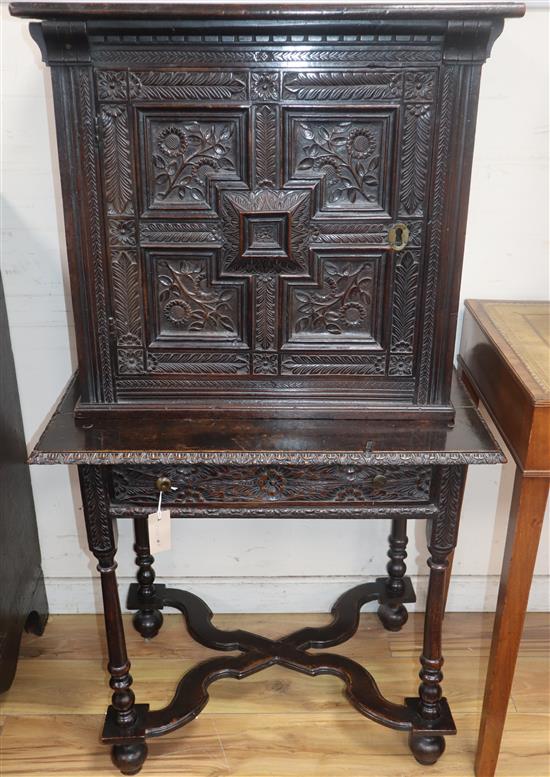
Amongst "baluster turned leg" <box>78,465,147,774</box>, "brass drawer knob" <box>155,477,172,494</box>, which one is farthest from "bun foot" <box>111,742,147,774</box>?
"brass drawer knob" <box>155,477,172,494</box>

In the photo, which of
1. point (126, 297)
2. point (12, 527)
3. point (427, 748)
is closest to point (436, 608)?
point (427, 748)

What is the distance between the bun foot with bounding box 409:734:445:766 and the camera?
180 centimetres

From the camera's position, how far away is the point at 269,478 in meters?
1.55

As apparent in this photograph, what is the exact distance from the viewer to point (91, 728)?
1.93m

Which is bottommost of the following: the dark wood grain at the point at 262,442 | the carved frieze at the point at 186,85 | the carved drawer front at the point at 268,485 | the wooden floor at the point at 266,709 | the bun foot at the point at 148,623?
the wooden floor at the point at 266,709

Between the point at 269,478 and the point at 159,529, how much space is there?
0.25 metres

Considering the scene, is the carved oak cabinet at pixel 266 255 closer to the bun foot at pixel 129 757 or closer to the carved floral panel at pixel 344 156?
the carved floral panel at pixel 344 156

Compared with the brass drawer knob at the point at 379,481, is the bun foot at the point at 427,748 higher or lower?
lower

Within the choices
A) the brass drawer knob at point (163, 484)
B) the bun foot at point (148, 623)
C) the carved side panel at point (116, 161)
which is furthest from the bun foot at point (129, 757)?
the carved side panel at point (116, 161)

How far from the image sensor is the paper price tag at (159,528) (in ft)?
5.10

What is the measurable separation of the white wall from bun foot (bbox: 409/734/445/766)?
552 millimetres

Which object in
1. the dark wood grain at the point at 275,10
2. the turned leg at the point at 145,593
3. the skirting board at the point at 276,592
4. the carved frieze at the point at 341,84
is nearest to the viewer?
the dark wood grain at the point at 275,10

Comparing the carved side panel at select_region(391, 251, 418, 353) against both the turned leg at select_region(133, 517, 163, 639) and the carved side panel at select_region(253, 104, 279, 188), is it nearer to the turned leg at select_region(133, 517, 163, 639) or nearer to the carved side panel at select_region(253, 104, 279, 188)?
the carved side panel at select_region(253, 104, 279, 188)

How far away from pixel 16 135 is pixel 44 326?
0.47 meters
